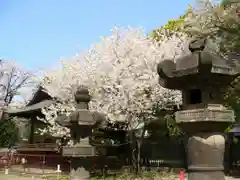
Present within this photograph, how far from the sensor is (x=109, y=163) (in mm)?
23828

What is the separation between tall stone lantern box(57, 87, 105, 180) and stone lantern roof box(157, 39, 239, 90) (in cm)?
494

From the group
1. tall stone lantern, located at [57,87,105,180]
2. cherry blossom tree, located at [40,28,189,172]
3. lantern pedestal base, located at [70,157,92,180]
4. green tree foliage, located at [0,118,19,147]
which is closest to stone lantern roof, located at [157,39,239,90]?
tall stone lantern, located at [57,87,105,180]

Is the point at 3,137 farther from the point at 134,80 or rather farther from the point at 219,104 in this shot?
the point at 219,104

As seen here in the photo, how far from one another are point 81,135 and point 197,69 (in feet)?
21.4

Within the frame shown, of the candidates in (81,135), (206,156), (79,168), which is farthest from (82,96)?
(206,156)

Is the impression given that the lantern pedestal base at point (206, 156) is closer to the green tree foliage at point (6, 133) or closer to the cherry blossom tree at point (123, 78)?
the cherry blossom tree at point (123, 78)

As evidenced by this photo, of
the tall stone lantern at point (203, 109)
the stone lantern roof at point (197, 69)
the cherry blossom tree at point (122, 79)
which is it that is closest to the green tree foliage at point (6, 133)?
the cherry blossom tree at point (122, 79)

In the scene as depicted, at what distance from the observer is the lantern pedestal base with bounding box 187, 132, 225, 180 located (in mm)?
7078

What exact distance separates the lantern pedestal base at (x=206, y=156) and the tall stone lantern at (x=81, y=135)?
5.60 m

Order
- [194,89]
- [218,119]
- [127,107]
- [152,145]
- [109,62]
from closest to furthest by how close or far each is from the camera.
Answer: [218,119] → [194,89] → [127,107] → [109,62] → [152,145]

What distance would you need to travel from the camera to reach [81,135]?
12.5 meters

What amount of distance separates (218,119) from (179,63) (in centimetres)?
151

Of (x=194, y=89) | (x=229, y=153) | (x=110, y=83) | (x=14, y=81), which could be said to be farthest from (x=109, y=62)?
(x=14, y=81)

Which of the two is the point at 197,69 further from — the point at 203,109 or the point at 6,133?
the point at 6,133
